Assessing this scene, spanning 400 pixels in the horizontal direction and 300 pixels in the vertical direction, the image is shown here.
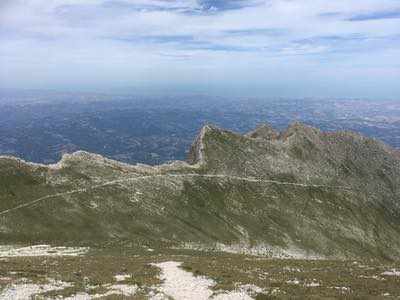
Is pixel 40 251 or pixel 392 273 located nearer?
pixel 392 273

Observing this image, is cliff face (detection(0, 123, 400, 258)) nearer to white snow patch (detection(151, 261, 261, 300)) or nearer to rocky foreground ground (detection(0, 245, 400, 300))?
rocky foreground ground (detection(0, 245, 400, 300))

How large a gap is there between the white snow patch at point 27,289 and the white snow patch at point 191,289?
302 inches

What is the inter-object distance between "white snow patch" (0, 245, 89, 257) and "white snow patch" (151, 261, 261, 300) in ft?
67.0

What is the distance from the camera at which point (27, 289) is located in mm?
38000

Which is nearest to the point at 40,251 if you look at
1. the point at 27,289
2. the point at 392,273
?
the point at 27,289

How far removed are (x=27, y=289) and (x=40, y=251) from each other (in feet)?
87.3

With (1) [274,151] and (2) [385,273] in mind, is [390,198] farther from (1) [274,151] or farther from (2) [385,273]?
(2) [385,273]

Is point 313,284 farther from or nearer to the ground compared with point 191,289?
nearer to the ground

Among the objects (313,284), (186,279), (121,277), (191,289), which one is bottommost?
(313,284)

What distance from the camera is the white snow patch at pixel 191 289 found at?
128 feet

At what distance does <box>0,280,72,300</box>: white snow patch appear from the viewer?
119ft

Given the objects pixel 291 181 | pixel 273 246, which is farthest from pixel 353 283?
pixel 291 181

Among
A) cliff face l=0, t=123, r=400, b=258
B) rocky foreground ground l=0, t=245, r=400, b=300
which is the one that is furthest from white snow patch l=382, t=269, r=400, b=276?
cliff face l=0, t=123, r=400, b=258

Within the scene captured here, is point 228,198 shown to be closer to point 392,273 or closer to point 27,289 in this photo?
point 392,273
